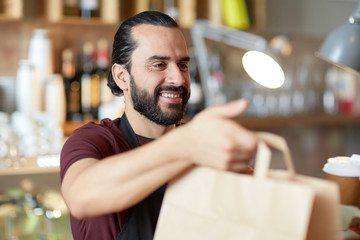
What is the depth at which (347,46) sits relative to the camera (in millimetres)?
1094

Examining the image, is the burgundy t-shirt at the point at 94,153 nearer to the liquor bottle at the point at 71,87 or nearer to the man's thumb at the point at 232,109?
the man's thumb at the point at 232,109

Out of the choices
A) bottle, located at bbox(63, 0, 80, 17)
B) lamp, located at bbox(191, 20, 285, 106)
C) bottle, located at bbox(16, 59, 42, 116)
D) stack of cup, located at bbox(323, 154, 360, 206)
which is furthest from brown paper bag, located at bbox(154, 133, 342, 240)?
bottle, located at bbox(63, 0, 80, 17)

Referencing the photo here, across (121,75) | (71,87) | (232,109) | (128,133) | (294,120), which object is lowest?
(294,120)

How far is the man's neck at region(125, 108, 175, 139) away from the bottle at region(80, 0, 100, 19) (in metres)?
1.45

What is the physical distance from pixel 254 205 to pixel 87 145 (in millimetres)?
441

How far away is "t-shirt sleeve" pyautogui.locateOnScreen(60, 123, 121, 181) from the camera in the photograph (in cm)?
88

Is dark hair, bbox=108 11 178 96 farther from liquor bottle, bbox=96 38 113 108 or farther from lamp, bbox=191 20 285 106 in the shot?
liquor bottle, bbox=96 38 113 108

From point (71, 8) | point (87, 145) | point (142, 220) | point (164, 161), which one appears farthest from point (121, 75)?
point (71, 8)

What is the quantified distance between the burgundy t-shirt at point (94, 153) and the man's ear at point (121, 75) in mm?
165

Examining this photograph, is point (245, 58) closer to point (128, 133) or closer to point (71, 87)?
point (128, 133)

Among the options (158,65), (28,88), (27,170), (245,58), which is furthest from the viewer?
(28,88)

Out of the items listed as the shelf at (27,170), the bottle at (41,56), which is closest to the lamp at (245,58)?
the bottle at (41,56)

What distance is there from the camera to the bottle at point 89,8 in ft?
7.93

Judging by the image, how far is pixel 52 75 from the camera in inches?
91.4
